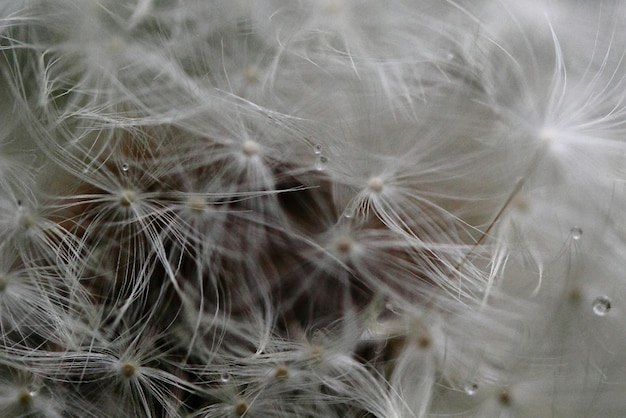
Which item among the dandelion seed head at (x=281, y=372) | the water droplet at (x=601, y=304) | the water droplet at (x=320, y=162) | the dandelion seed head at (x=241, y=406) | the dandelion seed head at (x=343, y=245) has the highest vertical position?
the water droplet at (x=601, y=304)

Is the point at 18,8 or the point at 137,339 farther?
the point at 18,8

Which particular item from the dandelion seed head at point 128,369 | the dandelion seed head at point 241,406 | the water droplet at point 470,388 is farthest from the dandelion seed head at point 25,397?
the water droplet at point 470,388

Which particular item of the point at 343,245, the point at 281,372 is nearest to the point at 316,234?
the point at 343,245

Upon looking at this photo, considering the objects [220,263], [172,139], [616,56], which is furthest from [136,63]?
[616,56]

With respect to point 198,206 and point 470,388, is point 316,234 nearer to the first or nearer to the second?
point 198,206

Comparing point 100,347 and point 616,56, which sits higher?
point 616,56

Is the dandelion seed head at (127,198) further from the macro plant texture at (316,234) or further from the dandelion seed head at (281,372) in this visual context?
the dandelion seed head at (281,372)

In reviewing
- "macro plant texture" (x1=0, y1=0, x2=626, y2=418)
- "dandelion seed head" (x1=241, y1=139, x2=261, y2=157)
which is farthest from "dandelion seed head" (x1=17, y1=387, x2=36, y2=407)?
"dandelion seed head" (x1=241, y1=139, x2=261, y2=157)

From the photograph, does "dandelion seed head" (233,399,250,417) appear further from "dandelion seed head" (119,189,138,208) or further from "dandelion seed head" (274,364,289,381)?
"dandelion seed head" (119,189,138,208)

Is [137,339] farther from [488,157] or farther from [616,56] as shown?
[616,56]
